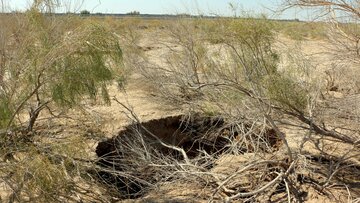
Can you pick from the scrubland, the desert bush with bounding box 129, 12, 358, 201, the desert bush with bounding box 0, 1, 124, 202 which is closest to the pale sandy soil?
the scrubland

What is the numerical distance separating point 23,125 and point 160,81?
150 inches

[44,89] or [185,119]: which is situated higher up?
[44,89]

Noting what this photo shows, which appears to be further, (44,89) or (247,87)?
(247,87)

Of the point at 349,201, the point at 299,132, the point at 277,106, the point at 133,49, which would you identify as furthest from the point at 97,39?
the point at 133,49

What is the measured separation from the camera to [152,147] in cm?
733

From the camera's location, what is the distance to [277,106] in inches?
289

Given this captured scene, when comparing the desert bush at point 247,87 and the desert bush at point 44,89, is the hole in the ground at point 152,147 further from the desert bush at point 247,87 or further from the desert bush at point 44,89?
the desert bush at point 44,89

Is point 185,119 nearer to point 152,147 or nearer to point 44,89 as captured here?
point 152,147

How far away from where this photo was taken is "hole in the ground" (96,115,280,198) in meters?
6.61

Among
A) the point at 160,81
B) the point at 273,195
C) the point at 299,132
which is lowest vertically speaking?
the point at 273,195

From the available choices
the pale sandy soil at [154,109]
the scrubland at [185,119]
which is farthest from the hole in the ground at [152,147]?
the pale sandy soil at [154,109]

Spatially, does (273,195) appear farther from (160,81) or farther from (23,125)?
(160,81)

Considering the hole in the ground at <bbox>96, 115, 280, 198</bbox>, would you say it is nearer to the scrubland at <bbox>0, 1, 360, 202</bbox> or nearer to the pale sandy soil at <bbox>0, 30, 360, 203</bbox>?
the scrubland at <bbox>0, 1, 360, 202</bbox>

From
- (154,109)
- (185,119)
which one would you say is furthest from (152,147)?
(154,109)
